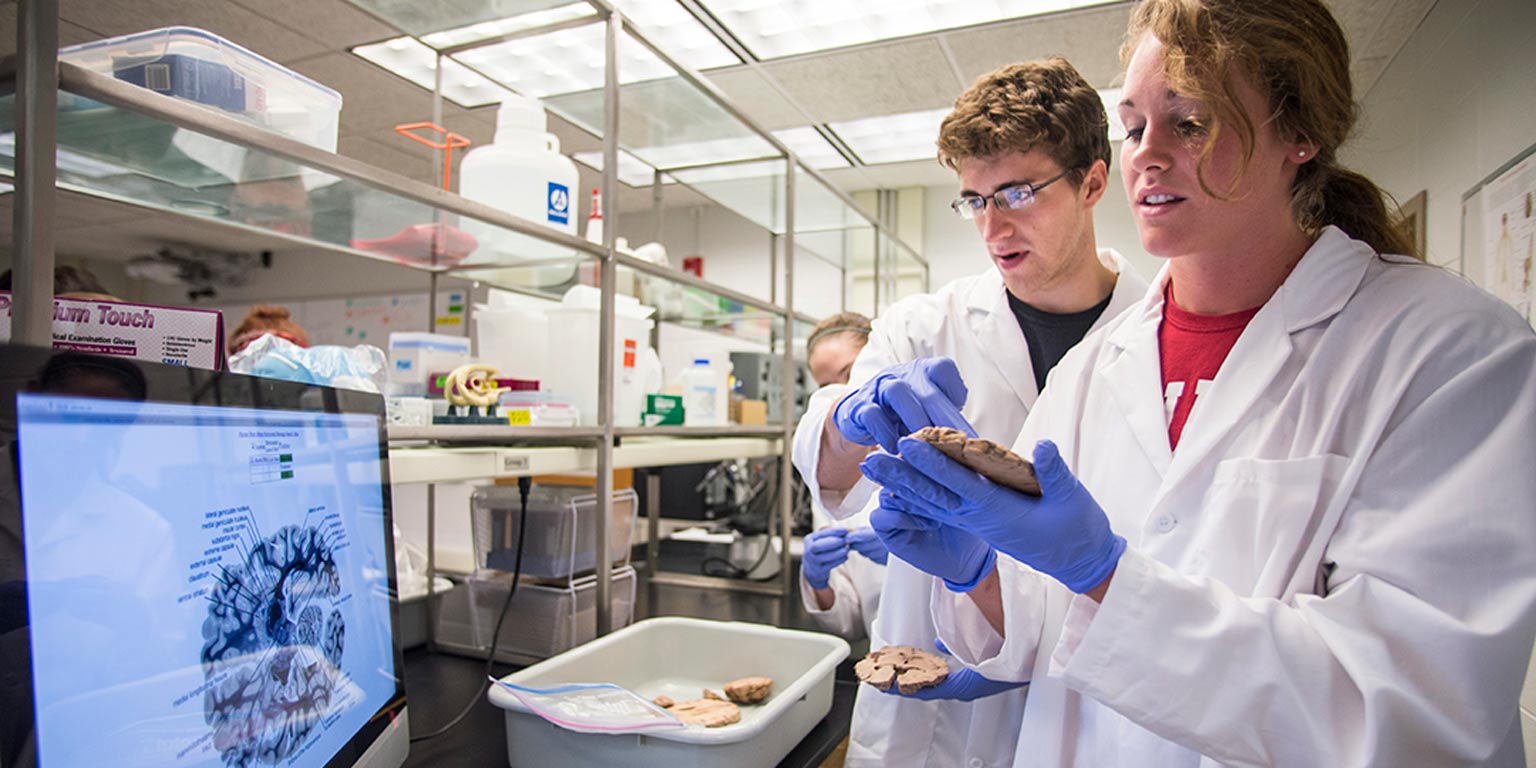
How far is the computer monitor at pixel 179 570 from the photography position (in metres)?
0.40

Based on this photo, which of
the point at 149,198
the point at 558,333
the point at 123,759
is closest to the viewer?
the point at 123,759

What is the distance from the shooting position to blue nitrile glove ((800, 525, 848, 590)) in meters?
1.75

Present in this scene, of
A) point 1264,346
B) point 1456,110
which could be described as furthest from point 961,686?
point 1456,110

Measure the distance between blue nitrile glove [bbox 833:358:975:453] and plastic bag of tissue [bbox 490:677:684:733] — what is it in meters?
0.43

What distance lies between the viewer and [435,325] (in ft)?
6.35

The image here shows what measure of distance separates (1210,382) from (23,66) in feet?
3.85

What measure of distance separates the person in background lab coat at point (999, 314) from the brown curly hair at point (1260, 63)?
15.8 inches

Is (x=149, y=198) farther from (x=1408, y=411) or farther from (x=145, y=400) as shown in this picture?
(x=1408, y=411)

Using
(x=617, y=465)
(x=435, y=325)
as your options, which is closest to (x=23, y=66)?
(x=617, y=465)

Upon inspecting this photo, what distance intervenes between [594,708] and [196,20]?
10.2 ft

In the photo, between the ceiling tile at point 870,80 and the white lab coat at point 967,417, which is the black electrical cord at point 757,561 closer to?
the white lab coat at point 967,417

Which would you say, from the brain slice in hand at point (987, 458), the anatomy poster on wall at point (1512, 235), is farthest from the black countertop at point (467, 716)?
the anatomy poster on wall at point (1512, 235)

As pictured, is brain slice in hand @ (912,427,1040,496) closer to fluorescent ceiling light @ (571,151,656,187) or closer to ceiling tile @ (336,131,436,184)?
fluorescent ceiling light @ (571,151,656,187)

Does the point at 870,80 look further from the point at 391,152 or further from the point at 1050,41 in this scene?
the point at 391,152
